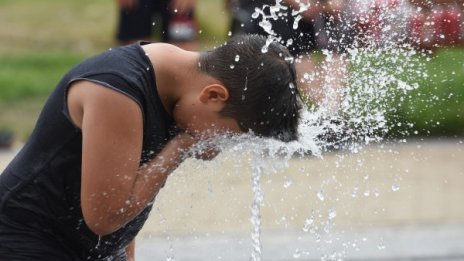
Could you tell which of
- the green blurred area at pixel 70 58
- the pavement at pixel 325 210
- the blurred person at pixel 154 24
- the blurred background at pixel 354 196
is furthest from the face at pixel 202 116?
the blurred person at pixel 154 24

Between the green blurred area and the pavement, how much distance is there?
11.8 inches

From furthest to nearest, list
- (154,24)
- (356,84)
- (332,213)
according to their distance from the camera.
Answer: (154,24) < (332,213) < (356,84)

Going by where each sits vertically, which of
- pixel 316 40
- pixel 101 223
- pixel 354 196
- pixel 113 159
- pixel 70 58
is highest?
pixel 113 159

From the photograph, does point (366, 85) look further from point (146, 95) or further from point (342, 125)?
point (146, 95)

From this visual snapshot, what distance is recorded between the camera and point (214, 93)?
269cm

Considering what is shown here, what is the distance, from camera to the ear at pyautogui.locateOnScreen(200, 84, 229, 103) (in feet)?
8.80

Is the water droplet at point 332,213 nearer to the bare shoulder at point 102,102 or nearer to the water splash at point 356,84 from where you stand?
the water splash at point 356,84

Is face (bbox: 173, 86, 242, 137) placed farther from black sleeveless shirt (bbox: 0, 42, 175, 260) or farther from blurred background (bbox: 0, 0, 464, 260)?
blurred background (bbox: 0, 0, 464, 260)

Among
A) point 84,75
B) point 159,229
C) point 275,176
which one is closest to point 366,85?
point 84,75

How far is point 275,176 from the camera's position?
245 inches

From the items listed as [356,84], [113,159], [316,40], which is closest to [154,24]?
[316,40]

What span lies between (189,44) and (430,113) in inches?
63.5

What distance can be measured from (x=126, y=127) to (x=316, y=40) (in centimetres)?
226

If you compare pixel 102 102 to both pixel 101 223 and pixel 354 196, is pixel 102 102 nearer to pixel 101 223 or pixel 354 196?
pixel 101 223
